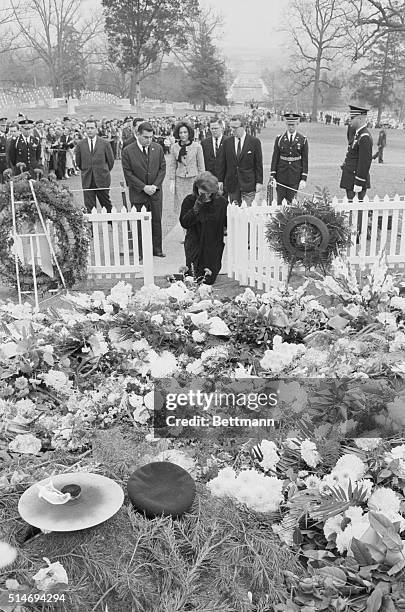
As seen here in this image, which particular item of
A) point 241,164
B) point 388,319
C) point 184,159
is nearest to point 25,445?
point 388,319

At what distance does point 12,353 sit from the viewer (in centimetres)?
389

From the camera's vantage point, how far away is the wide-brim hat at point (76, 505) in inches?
92.5

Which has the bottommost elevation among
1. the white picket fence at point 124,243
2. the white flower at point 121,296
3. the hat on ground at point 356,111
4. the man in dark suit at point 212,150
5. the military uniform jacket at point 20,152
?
the white picket fence at point 124,243

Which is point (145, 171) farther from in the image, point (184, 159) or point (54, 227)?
point (54, 227)

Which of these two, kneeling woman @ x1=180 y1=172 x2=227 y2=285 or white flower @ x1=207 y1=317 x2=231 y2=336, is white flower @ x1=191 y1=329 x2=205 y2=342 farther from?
kneeling woman @ x1=180 y1=172 x2=227 y2=285

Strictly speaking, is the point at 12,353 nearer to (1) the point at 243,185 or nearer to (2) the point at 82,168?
(1) the point at 243,185

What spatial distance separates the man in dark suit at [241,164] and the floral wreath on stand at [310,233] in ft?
8.71

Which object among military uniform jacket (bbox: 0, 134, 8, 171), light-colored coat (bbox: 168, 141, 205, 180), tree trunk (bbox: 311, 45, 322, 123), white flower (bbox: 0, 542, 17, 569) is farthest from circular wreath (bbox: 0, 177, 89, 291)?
tree trunk (bbox: 311, 45, 322, 123)

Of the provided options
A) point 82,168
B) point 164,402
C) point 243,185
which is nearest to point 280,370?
point 164,402

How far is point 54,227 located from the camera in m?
7.19

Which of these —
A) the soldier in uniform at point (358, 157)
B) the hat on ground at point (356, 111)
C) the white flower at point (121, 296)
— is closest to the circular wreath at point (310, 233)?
A: the white flower at point (121, 296)

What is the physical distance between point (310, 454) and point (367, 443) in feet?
0.88

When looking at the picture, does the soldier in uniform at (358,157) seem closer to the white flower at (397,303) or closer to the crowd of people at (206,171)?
the crowd of people at (206,171)

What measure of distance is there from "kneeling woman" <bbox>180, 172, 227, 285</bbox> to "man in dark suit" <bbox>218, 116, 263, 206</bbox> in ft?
6.90
